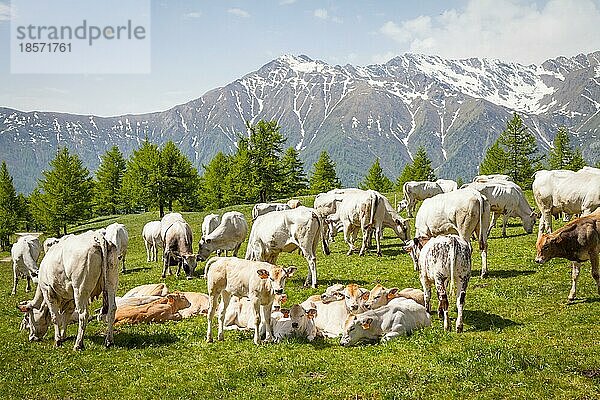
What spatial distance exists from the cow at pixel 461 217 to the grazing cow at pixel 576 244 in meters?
3.44

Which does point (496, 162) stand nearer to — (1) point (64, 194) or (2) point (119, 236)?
(1) point (64, 194)

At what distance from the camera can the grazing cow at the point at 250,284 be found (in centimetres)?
1223

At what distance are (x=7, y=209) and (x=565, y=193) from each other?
2712 inches

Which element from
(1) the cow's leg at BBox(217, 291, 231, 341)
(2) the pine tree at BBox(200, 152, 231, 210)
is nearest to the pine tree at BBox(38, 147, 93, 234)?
(2) the pine tree at BBox(200, 152, 231, 210)

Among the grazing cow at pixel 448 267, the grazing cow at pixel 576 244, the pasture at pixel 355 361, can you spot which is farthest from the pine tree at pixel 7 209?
the grazing cow at pixel 576 244

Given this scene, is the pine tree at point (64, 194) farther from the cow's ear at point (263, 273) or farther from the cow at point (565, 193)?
the cow's ear at point (263, 273)

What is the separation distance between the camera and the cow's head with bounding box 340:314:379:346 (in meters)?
12.0

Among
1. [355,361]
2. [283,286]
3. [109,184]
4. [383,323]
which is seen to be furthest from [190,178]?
[355,361]

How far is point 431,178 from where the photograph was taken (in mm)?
74375

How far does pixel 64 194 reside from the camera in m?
55.5

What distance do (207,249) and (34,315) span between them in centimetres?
1096

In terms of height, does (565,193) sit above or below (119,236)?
above

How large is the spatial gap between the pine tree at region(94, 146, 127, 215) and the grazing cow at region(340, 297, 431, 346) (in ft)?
220

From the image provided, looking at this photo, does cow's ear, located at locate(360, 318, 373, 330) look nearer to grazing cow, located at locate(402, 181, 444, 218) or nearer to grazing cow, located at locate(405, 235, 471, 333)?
grazing cow, located at locate(405, 235, 471, 333)
